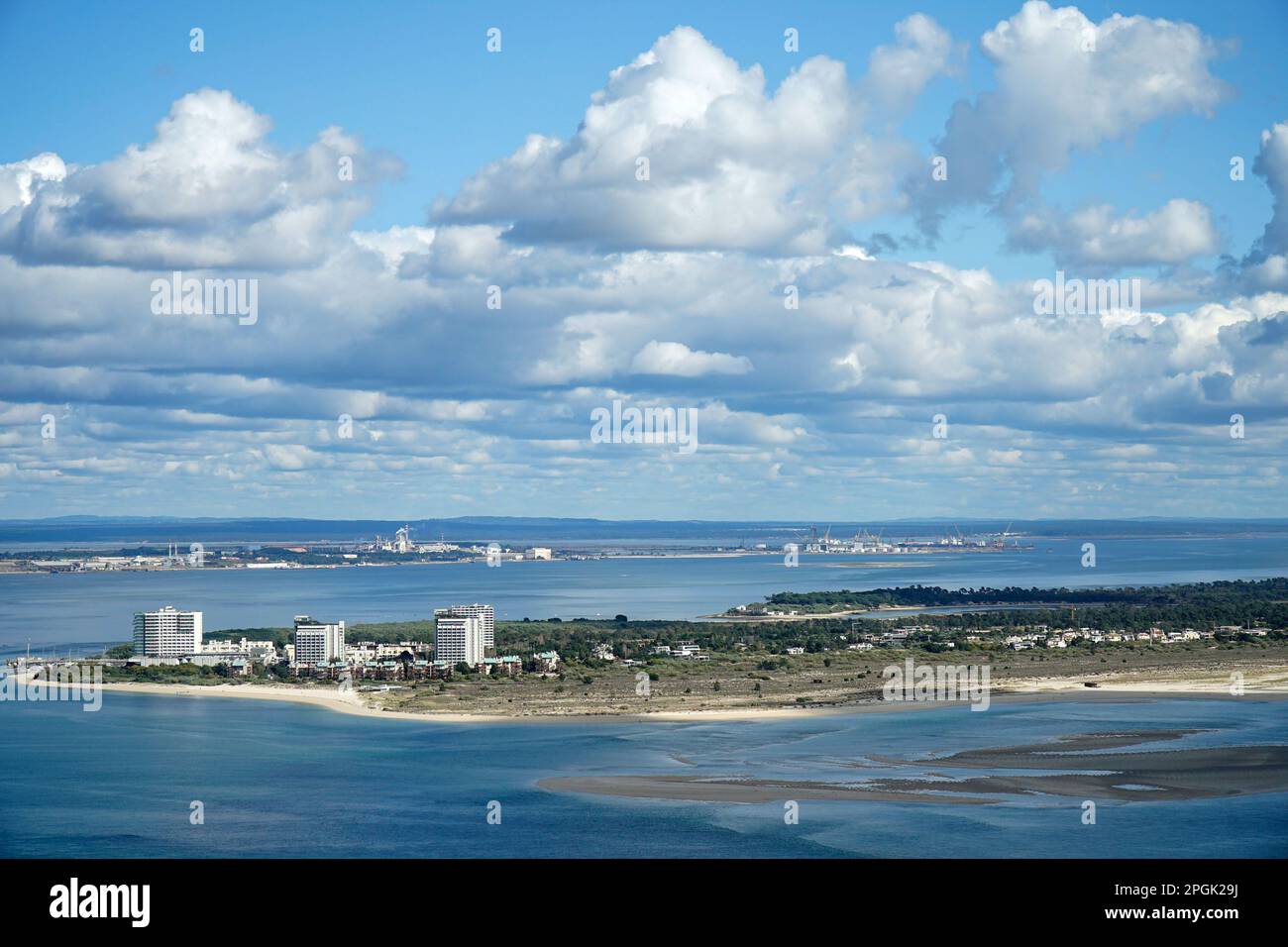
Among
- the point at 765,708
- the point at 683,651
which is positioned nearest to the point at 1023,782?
the point at 765,708

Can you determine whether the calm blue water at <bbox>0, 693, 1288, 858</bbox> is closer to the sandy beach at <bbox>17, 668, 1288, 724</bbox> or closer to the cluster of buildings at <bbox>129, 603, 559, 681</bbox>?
the sandy beach at <bbox>17, 668, 1288, 724</bbox>

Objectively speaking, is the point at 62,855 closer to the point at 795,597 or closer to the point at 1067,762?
the point at 1067,762

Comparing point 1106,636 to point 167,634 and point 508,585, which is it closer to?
point 167,634

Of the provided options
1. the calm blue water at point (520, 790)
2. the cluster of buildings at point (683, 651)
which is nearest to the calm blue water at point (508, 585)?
the cluster of buildings at point (683, 651)

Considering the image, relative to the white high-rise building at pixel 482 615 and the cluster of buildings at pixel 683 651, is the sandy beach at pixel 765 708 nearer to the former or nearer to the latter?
the white high-rise building at pixel 482 615

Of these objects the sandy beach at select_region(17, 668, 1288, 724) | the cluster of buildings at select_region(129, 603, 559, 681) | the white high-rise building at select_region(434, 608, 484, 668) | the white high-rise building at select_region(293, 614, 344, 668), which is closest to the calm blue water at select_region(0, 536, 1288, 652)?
the cluster of buildings at select_region(129, 603, 559, 681)

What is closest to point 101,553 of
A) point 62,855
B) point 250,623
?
point 250,623

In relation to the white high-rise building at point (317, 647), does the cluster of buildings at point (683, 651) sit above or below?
below
